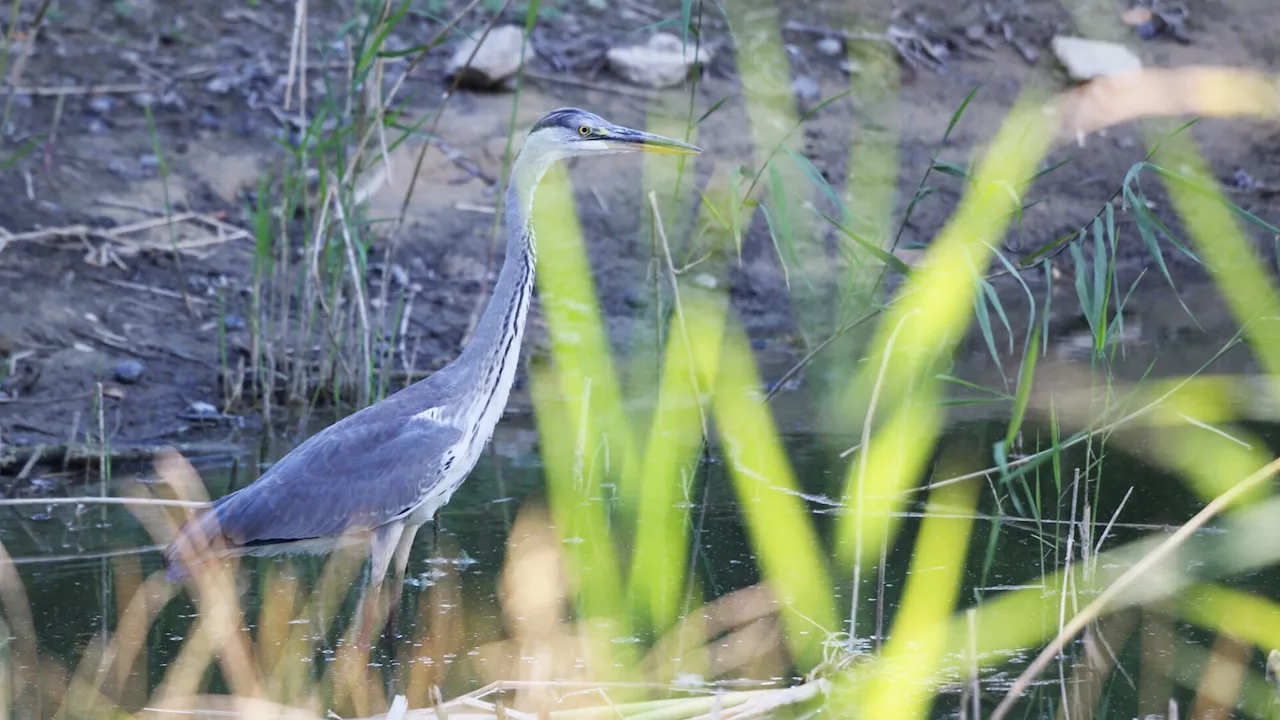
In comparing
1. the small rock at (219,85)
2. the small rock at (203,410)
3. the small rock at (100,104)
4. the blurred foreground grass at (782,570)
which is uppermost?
the small rock at (219,85)

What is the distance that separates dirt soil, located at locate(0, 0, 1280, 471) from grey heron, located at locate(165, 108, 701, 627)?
1432 mm

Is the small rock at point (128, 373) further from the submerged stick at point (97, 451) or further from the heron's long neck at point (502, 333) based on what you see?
the heron's long neck at point (502, 333)

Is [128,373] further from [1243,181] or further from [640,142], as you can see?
[1243,181]

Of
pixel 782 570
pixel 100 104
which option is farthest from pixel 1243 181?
pixel 100 104

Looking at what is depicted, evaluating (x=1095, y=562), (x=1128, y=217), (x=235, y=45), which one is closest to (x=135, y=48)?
(x=235, y=45)

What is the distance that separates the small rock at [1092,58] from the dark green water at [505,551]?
4055 millimetres

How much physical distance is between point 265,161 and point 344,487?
153 inches

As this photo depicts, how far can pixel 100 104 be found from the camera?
867 cm

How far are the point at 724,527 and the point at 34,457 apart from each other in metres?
2.57

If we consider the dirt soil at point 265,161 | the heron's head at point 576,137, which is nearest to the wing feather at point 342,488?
the heron's head at point 576,137

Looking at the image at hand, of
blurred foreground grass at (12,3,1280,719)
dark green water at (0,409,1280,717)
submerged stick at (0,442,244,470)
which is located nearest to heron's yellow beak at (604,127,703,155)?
blurred foreground grass at (12,3,1280,719)

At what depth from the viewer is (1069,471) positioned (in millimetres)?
5980

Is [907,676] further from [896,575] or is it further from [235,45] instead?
[235,45]

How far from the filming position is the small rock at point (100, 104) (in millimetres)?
8656
